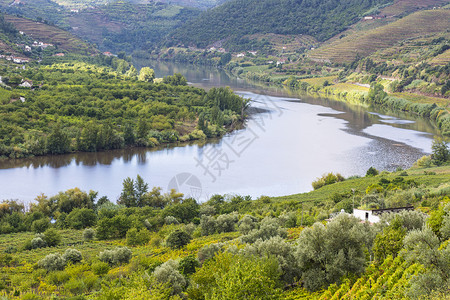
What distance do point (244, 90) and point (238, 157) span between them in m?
45.4

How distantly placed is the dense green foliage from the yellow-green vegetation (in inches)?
4744

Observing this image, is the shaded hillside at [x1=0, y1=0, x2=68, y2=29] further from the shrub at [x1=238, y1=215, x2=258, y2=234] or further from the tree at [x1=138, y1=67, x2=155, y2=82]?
the shrub at [x1=238, y1=215, x2=258, y2=234]

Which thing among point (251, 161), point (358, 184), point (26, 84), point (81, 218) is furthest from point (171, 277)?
point (26, 84)

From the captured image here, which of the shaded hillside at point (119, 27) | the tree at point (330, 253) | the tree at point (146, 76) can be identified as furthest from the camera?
the shaded hillside at point (119, 27)

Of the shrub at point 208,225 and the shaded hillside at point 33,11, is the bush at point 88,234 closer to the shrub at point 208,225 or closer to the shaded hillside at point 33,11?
the shrub at point 208,225

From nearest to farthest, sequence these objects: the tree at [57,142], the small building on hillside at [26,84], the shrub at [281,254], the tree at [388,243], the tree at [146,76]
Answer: the tree at [388,243] → the shrub at [281,254] → the tree at [57,142] → the small building on hillside at [26,84] → the tree at [146,76]

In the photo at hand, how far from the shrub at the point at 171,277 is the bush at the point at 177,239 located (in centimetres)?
653

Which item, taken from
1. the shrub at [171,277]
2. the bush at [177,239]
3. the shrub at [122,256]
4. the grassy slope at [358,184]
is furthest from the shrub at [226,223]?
the shrub at [171,277]

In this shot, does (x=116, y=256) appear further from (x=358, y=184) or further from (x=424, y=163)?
(x=424, y=163)

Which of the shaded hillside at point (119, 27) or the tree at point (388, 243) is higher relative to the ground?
the shaded hillside at point (119, 27)

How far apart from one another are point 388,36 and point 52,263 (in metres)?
107

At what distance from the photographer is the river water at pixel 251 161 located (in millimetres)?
38844

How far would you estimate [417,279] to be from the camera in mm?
13281

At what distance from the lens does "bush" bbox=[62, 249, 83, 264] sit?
22.1 metres
